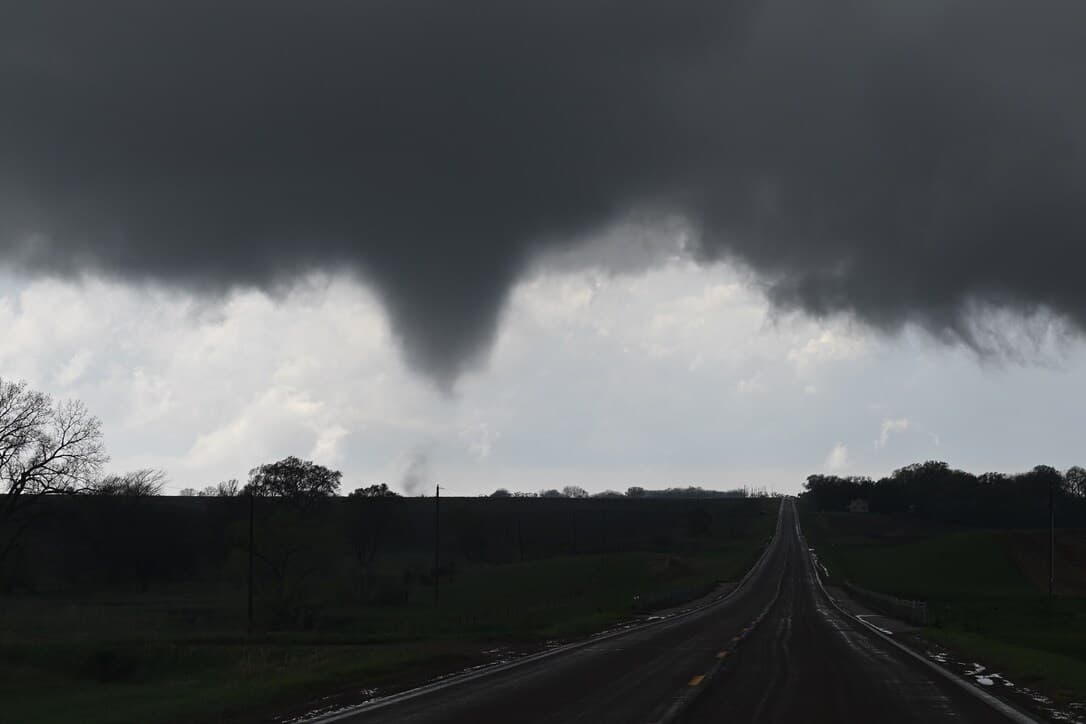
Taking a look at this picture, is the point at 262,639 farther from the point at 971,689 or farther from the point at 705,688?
the point at 971,689

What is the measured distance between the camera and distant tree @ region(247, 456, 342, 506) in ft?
478

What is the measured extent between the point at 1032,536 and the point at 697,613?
107865 mm

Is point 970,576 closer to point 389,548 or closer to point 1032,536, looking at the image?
point 1032,536

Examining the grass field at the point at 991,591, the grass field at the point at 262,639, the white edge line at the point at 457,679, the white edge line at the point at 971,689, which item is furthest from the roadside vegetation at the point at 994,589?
the grass field at the point at 262,639

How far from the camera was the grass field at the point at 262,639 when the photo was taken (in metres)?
23.9

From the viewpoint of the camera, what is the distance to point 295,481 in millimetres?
146750

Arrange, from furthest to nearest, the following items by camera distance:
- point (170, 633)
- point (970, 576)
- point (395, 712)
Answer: point (970, 576) < point (170, 633) < point (395, 712)

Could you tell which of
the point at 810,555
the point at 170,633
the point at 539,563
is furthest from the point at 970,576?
the point at 170,633

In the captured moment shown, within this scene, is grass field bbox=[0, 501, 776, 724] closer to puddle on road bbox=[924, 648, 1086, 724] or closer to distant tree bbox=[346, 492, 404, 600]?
puddle on road bbox=[924, 648, 1086, 724]

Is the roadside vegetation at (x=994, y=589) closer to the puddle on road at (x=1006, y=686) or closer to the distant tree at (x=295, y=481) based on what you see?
the puddle on road at (x=1006, y=686)

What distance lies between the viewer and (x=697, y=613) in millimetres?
56438

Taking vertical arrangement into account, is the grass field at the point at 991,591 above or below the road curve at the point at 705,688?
below

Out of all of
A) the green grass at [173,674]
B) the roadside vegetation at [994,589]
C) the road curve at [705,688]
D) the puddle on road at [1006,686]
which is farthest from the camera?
the roadside vegetation at [994,589]

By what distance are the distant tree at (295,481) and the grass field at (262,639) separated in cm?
2741
